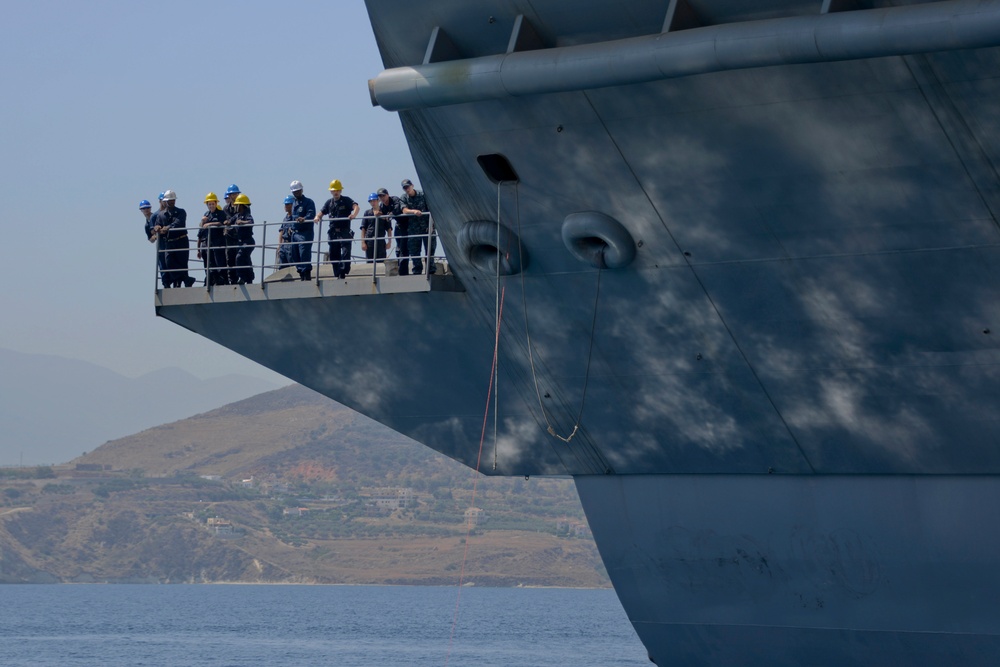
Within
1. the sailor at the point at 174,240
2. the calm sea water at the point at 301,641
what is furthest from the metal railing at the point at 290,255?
the calm sea water at the point at 301,641

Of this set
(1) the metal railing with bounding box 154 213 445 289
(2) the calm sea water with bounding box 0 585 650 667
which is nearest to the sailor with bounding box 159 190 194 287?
(1) the metal railing with bounding box 154 213 445 289

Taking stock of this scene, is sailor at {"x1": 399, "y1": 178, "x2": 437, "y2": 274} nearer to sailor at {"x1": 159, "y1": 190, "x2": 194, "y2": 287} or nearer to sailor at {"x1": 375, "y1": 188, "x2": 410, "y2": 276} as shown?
sailor at {"x1": 375, "y1": 188, "x2": 410, "y2": 276}

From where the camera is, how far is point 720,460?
18.9m

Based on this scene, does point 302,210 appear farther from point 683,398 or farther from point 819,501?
point 819,501

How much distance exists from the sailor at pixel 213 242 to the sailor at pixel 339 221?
201 centimetres

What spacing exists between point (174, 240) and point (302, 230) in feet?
8.66

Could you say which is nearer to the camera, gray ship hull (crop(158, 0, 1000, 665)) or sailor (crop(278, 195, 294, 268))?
gray ship hull (crop(158, 0, 1000, 665))

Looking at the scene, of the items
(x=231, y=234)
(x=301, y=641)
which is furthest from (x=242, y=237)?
(x=301, y=641)

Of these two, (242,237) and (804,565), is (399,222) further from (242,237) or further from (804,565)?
(804,565)

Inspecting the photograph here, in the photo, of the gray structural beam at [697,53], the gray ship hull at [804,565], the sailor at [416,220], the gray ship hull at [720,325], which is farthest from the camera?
the sailor at [416,220]

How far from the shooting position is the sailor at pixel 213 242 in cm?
2078

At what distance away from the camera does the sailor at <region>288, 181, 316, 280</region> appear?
64.9ft

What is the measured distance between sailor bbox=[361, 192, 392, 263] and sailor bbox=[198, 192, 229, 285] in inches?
98.8

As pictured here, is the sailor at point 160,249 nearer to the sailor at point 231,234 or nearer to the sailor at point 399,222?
the sailor at point 231,234
